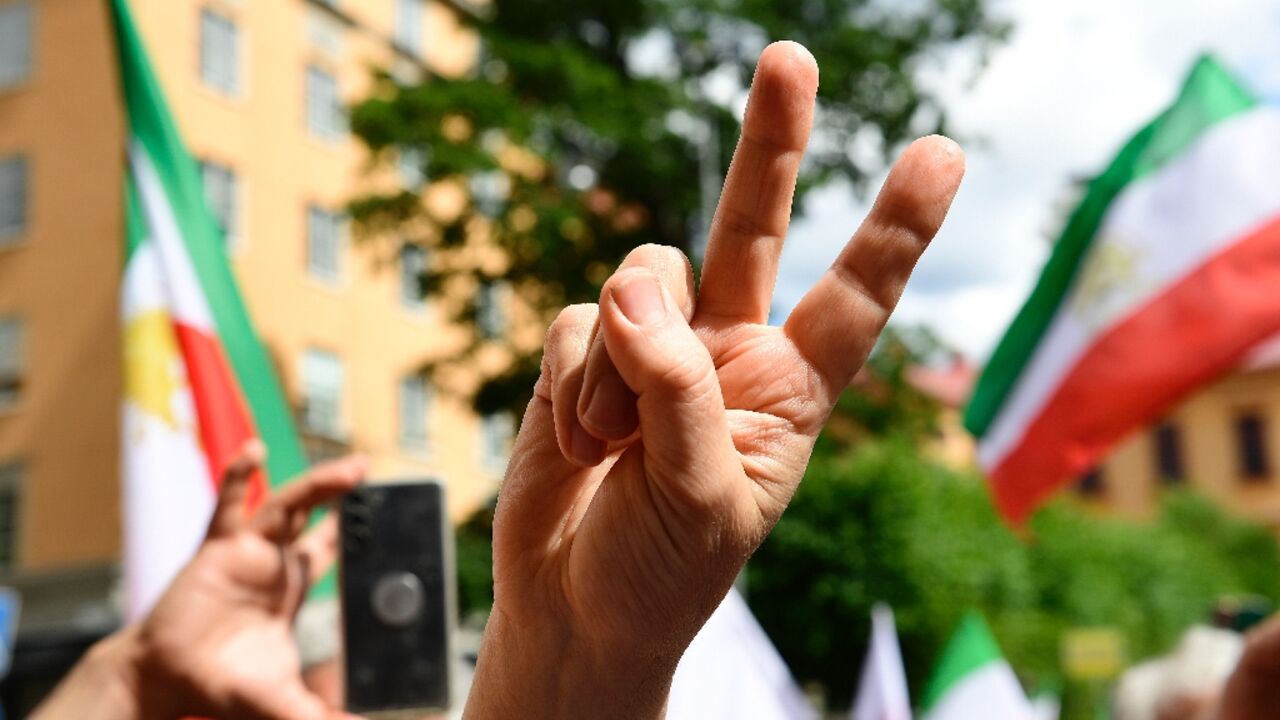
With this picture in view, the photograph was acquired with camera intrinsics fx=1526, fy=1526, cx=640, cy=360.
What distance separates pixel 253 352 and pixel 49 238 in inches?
768

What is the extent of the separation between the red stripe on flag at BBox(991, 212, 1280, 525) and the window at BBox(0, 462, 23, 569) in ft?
64.8

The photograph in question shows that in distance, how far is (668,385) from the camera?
1.41m

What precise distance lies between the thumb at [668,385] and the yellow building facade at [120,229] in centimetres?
1814

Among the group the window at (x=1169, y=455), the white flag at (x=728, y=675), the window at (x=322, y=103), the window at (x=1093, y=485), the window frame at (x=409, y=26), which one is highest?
the window frame at (x=409, y=26)

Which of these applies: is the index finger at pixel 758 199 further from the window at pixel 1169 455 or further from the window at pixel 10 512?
the window at pixel 1169 455

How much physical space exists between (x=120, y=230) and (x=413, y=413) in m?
7.84

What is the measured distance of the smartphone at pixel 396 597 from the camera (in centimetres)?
237

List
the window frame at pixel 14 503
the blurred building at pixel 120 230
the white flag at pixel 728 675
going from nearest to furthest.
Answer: the white flag at pixel 728 675 < the blurred building at pixel 120 230 < the window frame at pixel 14 503

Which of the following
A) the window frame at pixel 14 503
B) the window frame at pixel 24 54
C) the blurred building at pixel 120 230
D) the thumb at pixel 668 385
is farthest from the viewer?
the window frame at pixel 24 54

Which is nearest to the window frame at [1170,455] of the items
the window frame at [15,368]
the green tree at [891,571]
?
the green tree at [891,571]

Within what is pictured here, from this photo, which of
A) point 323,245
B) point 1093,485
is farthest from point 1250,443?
point 323,245

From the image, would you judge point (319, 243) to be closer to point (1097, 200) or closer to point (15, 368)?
point (15, 368)

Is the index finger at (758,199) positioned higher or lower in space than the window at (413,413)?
higher

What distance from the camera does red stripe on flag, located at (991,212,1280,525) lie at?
5.47 meters
